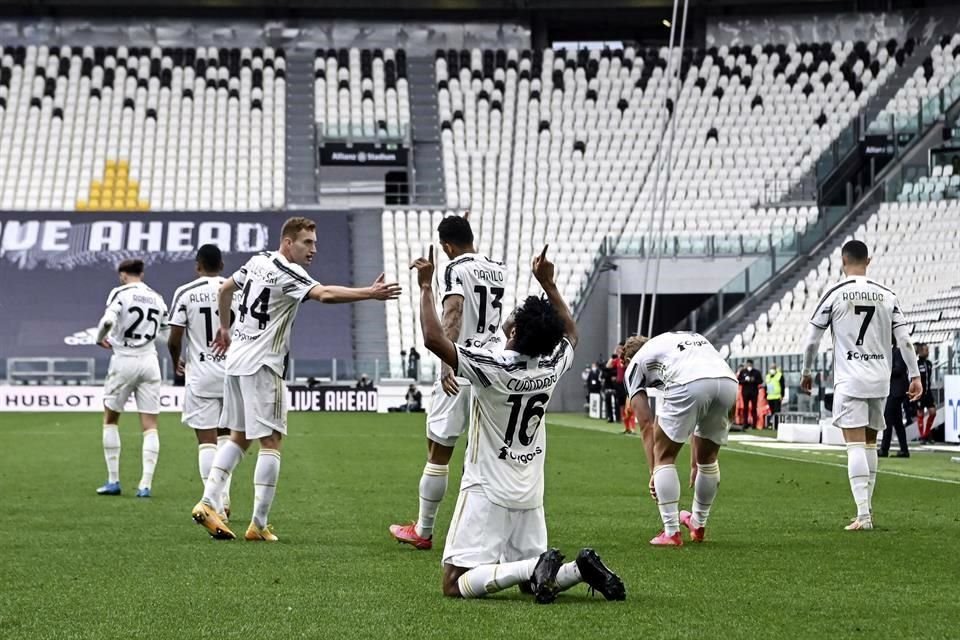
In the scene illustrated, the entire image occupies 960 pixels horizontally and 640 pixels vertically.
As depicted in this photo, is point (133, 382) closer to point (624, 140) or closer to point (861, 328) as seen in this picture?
point (861, 328)

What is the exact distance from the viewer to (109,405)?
48.0 ft

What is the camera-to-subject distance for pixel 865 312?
37.0 feet

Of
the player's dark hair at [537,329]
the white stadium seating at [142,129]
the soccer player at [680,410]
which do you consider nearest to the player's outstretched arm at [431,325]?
the player's dark hair at [537,329]

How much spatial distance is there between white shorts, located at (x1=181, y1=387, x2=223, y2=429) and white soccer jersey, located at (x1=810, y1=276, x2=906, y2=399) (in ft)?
16.1

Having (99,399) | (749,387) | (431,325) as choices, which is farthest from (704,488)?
(99,399)

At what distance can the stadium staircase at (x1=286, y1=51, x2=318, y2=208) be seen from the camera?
1971 inches

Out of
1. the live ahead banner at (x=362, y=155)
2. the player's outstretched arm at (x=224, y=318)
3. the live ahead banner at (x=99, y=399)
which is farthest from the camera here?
the live ahead banner at (x=362, y=155)

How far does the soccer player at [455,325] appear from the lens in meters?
9.55

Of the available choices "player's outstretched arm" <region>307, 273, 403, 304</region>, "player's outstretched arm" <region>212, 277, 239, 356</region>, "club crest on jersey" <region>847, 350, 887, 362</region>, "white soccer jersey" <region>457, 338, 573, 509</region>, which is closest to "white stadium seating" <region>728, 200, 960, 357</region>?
"club crest on jersey" <region>847, 350, 887, 362</region>

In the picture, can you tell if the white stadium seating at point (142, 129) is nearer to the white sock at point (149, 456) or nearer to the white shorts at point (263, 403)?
the white sock at point (149, 456)

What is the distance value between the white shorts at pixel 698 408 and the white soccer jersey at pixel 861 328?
170 cm

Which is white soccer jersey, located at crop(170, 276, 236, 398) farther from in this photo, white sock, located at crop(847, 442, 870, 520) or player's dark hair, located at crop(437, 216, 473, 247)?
white sock, located at crop(847, 442, 870, 520)

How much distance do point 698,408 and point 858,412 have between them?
77.1 inches

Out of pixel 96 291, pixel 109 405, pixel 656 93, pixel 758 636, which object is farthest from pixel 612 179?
pixel 758 636
